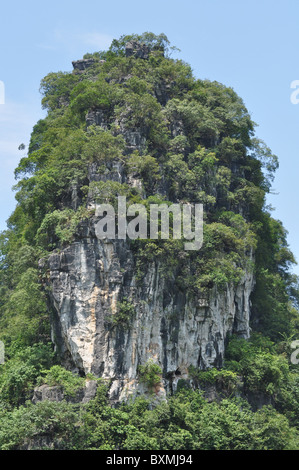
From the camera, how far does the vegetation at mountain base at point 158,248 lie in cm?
1902

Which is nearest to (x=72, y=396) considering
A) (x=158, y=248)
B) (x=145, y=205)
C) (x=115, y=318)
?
(x=115, y=318)

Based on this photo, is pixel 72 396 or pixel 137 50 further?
pixel 137 50
